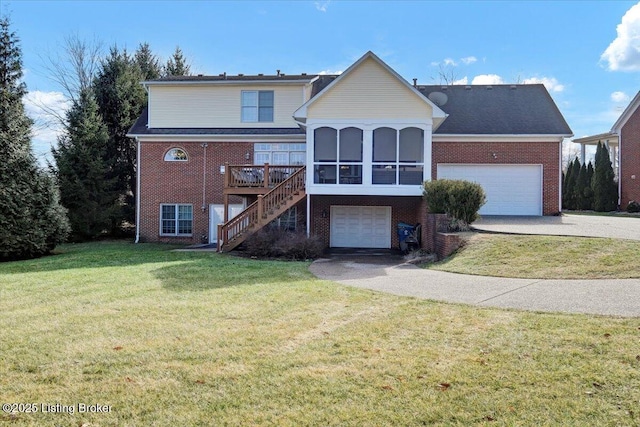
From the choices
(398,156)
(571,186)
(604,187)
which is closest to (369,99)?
(398,156)

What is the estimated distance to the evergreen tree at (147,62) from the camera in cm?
3163

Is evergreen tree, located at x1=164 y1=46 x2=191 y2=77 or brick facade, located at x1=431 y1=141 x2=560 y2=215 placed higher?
evergreen tree, located at x1=164 y1=46 x2=191 y2=77

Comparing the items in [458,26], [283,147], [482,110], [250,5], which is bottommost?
[283,147]

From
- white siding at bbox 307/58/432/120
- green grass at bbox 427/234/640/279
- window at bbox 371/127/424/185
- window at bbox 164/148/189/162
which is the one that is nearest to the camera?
green grass at bbox 427/234/640/279

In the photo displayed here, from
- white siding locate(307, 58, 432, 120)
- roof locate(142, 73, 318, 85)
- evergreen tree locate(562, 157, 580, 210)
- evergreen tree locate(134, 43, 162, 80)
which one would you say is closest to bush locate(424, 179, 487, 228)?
white siding locate(307, 58, 432, 120)

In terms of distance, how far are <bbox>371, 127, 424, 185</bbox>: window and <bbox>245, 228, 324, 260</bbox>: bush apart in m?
3.77

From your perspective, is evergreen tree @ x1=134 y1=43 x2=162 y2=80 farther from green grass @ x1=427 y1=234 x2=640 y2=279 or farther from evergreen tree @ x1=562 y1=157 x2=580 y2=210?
evergreen tree @ x1=562 y1=157 x2=580 y2=210

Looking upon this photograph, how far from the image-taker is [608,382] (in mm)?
3771

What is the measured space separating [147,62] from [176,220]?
1789 centimetres

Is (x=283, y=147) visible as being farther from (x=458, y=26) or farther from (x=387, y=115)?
(x=458, y=26)

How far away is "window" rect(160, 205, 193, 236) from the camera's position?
A: 2003cm

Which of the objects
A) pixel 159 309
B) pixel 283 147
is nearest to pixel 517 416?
pixel 159 309

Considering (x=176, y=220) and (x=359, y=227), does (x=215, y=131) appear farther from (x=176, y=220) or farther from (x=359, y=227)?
(x=359, y=227)

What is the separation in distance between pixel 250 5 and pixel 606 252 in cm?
1352
